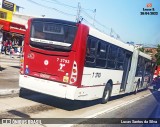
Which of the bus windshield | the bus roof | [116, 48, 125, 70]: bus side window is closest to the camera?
the bus windshield

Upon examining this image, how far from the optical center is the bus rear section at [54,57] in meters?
9.76

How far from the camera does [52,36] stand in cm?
1009

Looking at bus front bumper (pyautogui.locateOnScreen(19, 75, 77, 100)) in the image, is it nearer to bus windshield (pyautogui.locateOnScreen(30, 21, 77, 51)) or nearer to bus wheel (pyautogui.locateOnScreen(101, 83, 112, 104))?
bus windshield (pyautogui.locateOnScreen(30, 21, 77, 51))

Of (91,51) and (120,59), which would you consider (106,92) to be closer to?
(120,59)

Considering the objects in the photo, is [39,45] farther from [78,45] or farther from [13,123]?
[13,123]

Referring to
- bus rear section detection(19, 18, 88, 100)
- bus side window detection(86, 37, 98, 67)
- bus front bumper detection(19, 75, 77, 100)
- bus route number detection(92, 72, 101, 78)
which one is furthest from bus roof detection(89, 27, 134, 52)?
bus front bumper detection(19, 75, 77, 100)

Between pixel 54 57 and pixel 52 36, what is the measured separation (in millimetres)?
750

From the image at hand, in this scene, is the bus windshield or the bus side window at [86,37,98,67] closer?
the bus windshield

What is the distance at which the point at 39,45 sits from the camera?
33.8ft

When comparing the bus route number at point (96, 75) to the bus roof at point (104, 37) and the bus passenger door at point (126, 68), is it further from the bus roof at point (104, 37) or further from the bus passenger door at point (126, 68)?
the bus passenger door at point (126, 68)

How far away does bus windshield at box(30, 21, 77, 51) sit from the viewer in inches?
390

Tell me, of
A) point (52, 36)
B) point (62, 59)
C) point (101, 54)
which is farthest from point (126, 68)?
point (52, 36)

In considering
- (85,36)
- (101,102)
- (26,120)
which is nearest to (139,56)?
(101,102)

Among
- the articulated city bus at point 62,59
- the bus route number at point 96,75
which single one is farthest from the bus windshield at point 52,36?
the bus route number at point 96,75
